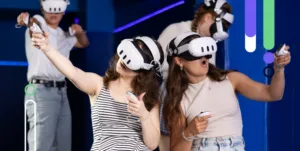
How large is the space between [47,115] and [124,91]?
1741mm

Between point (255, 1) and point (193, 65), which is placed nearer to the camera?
point (193, 65)

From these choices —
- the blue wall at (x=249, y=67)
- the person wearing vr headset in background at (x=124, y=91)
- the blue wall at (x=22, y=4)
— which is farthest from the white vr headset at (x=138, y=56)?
the blue wall at (x=22, y=4)

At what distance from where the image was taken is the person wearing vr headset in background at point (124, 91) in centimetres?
346

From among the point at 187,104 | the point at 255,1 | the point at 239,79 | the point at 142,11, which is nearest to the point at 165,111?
the point at 187,104

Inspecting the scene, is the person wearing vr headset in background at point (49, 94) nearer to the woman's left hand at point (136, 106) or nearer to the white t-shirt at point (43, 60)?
the white t-shirt at point (43, 60)

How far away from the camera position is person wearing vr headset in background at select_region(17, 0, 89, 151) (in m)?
5.16

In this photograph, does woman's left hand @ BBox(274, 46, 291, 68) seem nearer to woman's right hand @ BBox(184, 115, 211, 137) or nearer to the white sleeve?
woman's right hand @ BBox(184, 115, 211, 137)

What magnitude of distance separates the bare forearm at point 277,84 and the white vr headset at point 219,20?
2.50 feet

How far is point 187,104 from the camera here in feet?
12.0

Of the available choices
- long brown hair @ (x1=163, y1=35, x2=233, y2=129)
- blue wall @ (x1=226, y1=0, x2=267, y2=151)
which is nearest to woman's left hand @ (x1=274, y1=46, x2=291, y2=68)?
long brown hair @ (x1=163, y1=35, x2=233, y2=129)

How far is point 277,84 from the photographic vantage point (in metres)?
3.55

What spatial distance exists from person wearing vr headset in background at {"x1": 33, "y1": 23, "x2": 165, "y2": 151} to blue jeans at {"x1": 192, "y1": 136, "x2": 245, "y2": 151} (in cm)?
23

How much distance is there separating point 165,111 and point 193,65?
272mm

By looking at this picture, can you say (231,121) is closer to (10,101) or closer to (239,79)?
(239,79)
